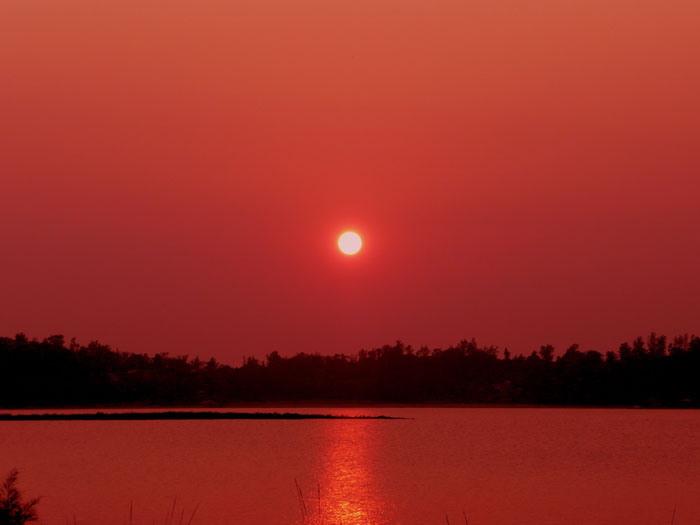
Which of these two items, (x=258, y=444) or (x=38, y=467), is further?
(x=258, y=444)

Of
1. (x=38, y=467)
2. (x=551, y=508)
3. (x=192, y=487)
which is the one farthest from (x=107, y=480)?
(x=551, y=508)

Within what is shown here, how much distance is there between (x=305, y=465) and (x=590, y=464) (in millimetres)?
23506

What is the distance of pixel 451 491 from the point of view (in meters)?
59.8

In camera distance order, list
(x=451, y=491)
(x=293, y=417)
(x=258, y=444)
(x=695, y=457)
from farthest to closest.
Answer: (x=293, y=417), (x=258, y=444), (x=695, y=457), (x=451, y=491)

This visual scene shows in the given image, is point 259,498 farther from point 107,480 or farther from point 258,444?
point 258,444

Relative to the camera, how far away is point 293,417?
180m

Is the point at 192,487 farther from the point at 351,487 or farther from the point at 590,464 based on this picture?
the point at 590,464

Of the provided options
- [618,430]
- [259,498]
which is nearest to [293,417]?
[618,430]

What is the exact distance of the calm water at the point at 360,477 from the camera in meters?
49.6

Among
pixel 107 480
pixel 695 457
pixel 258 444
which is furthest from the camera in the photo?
pixel 258 444

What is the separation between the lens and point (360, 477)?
232ft

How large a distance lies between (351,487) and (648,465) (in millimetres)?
30154

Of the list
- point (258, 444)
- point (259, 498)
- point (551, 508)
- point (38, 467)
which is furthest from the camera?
point (258, 444)

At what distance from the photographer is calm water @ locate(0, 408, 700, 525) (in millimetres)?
49594
